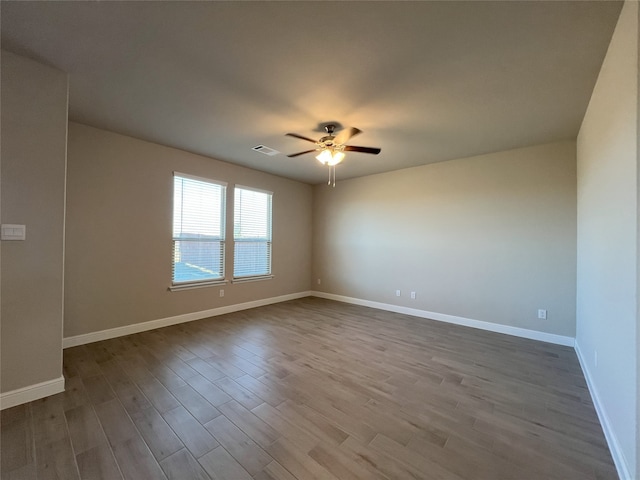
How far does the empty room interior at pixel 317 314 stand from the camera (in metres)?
1.56

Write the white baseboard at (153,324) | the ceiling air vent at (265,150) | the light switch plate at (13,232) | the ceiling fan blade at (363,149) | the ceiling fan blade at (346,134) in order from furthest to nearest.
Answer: the ceiling air vent at (265,150), the white baseboard at (153,324), the ceiling fan blade at (363,149), the ceiling fan blade at (346,134), the light switch plate at (13,232)

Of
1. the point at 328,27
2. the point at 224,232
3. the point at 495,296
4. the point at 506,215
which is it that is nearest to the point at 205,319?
the point at 224,232

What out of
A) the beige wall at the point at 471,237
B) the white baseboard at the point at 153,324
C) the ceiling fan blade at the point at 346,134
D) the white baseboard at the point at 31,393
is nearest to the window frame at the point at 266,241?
the white baseboard at the point at 153,324

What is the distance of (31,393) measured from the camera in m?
2.05

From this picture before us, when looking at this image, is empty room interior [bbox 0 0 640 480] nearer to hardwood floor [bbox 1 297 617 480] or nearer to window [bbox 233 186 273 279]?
hardwood floor [bbox 1 297 617 480]

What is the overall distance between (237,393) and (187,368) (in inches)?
30.5

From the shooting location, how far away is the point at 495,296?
3926 millimetres

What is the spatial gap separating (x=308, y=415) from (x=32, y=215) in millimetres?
2758

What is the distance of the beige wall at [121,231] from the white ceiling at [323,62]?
506 mm

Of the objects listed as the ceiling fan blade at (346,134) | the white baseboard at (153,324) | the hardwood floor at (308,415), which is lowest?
the hardwood floor at (308,415)

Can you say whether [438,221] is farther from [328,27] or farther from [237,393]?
[237,393]

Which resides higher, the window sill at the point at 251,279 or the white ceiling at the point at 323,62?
the white ceiling at the point at 323,62

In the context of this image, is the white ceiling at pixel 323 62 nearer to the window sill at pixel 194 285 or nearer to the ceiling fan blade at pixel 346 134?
the ceiling fan blade at pixel 346 134

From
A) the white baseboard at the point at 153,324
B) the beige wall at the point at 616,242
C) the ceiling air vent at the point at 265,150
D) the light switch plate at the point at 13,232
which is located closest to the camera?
the beige wall at the point at 616,242
